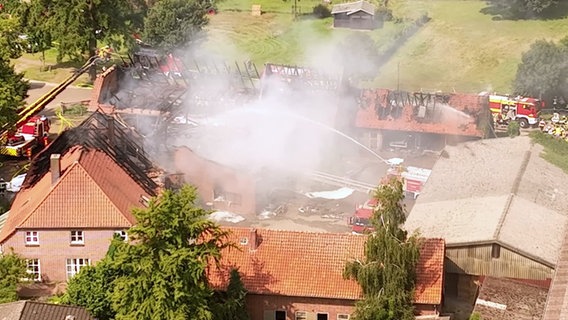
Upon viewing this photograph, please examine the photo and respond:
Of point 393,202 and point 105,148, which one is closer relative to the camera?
point 393,202

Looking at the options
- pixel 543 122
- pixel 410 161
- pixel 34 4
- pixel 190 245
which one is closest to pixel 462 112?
pixel 410 161

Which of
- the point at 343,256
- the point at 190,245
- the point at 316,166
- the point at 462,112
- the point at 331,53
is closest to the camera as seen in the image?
the point at 190,245

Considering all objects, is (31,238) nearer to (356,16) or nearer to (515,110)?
(515,110)

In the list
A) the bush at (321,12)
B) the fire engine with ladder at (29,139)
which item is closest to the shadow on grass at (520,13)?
the bush at (321,12)

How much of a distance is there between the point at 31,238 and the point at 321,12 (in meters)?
55.3

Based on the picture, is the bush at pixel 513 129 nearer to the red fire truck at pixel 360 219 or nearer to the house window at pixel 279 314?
the red fire truck at pixel 360 219

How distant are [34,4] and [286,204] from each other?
109 ft

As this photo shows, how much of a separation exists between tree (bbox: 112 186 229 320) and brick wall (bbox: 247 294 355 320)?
4.34 metres

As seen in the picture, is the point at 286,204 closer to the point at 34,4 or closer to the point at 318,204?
the point at 318,204

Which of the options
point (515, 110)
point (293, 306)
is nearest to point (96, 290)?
point (293, 306)

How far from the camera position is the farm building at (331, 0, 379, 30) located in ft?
277

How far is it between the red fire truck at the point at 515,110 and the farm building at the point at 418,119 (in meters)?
5.83

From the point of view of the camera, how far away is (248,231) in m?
37.5

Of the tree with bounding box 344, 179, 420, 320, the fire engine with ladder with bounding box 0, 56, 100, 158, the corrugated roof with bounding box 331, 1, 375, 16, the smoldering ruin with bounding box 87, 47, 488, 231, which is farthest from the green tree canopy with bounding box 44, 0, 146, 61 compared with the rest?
the tree with bounding box 344, 179, 420, 320
